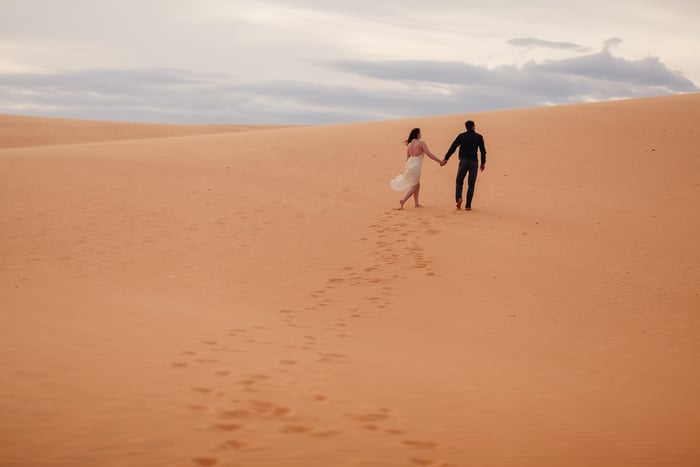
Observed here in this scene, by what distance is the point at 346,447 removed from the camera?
438 cm

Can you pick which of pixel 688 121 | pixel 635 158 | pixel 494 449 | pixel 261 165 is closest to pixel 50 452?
pixel 494 449

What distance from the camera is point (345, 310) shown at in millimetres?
8664

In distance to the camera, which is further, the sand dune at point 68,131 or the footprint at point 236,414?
the sand dune at point 68,131

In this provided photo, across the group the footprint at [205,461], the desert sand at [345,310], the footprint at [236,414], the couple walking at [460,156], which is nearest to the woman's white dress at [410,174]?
the couple walking at [460,156]

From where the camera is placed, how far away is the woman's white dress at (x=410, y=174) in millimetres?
13180

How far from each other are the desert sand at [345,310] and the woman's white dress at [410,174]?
0.61m

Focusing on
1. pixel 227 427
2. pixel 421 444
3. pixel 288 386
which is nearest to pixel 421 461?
pixel 421 444

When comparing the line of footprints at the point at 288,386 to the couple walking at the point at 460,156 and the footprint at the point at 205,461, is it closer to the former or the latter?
the footprint at the point at 205,461

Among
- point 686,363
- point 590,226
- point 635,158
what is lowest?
point 686,363

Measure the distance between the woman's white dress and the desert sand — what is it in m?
0.61

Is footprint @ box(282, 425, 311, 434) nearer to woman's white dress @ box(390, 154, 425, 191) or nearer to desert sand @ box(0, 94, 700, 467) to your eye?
desert sand @ box(0, 94, 700, 467)

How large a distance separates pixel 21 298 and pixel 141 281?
5.96 ft

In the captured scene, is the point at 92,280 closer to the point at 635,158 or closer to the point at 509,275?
the point at 509,275

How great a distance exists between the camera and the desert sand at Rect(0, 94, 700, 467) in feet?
15.0
